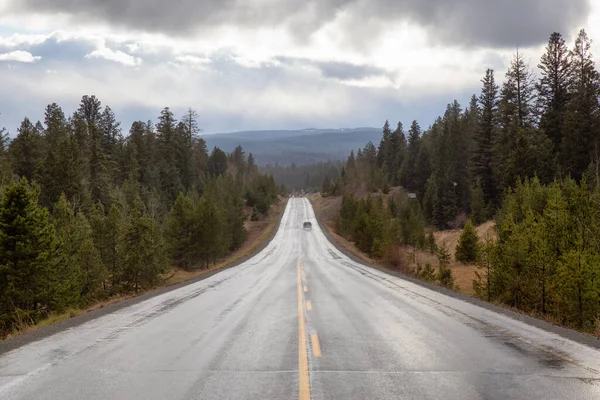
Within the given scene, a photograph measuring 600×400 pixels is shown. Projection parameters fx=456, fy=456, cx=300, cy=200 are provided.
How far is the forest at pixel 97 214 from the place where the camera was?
918 inches

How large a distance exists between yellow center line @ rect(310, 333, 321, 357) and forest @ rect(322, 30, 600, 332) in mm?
8868

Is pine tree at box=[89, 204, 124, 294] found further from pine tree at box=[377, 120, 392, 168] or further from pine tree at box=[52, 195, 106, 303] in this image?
pine tree at box=[377, 120, 392, 168]

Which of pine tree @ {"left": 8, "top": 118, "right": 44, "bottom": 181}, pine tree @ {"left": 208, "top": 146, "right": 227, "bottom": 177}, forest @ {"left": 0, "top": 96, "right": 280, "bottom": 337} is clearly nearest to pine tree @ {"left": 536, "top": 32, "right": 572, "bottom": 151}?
forest @ {"left": 0, "top": 96, "right": 280, "bottom": 337}

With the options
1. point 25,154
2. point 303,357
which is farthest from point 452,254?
point 25,154

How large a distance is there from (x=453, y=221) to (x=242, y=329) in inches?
3028

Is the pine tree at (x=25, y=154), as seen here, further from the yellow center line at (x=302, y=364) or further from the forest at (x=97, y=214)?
the yellow center line at (x=302, y=364)

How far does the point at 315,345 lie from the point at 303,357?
959mm

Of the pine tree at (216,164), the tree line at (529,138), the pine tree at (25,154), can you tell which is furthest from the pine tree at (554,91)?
the pine tree at (216,164)

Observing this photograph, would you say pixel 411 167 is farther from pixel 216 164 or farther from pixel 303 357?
pixel 303 357


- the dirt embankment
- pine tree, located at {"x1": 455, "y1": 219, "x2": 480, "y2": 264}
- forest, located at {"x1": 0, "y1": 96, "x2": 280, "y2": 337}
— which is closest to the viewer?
forest, located at {"x1": 0, "y1": 96, "x2": 280, "y2": 337}

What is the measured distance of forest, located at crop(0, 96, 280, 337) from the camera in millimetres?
23312

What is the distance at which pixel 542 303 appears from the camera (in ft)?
57.4

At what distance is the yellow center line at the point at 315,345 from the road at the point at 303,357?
2 centimetres

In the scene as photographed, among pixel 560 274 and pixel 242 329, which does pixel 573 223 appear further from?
pixel 242 329
